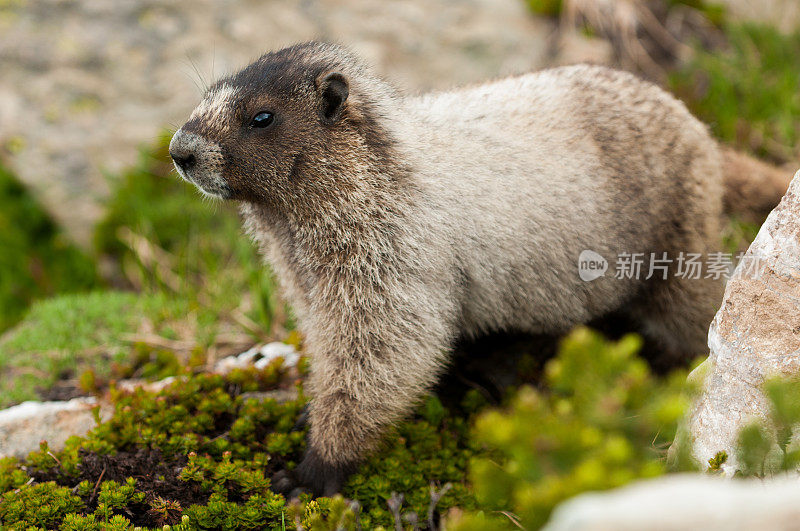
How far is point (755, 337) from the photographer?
3229 millimetres

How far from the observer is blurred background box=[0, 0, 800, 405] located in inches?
285

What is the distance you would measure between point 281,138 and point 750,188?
3487 millimetres

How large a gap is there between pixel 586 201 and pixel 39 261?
622 centimetres

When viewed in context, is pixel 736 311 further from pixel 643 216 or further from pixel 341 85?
pixel 341 85

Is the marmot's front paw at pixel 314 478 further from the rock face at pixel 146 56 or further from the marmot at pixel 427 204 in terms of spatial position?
the rock face at pixel 146 56

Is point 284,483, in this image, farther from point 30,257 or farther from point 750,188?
point 30,257

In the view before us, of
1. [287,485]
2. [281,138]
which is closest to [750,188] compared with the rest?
[281,138]

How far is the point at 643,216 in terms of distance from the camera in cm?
454

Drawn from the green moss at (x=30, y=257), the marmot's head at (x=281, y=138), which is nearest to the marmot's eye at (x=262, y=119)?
the marmot's head at (x=281, y=138)

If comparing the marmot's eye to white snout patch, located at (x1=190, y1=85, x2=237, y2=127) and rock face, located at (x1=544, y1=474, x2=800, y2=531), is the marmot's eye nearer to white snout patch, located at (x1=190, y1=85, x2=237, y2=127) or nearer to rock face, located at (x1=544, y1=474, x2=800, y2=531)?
white snout patch, located at (x1=190, y1=85, x2=237, y2=127)

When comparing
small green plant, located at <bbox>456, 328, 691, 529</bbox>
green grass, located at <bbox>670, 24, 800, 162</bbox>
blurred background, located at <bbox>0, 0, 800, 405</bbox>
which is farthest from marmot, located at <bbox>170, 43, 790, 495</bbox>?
green grass, located at <bbox>670, 24, 800, 162</bbox>

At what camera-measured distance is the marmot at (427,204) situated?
3904 mm

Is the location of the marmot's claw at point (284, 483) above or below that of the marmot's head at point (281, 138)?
below

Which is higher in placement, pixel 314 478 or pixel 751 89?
pixel 751 89
